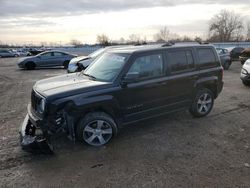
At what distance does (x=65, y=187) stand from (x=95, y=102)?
1629mm

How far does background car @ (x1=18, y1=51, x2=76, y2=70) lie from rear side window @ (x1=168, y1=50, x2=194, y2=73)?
16342 mm

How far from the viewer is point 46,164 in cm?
446

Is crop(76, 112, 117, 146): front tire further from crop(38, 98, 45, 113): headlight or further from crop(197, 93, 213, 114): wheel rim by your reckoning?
crop(197, 93, 213, 114): wheel rim

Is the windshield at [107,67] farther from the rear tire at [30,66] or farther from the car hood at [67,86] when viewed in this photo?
the rear tire at [30,66]

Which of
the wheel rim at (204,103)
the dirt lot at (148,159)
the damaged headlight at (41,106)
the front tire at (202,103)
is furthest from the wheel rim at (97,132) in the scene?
the wheel rim at (204,103)

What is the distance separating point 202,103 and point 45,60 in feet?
54.5

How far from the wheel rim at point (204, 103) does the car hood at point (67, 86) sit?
2681 millimetres

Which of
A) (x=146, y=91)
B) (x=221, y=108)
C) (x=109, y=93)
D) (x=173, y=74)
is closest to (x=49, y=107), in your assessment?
(x=109, y=93)

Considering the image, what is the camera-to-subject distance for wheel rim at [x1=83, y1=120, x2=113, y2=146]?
16.5 ft

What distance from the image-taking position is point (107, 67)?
5.75 m

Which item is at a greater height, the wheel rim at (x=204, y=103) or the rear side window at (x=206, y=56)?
the rear side window at (x=206, y=56)

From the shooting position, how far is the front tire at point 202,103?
6605 millimetres

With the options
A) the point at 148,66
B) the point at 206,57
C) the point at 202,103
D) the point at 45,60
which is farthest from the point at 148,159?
the point at 45,60

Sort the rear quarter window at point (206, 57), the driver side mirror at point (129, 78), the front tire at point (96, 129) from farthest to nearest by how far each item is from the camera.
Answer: the rear quarter window at point (206, 57) < the driver side mirror at point (129, 78) < the front tire at point (96, 129)
